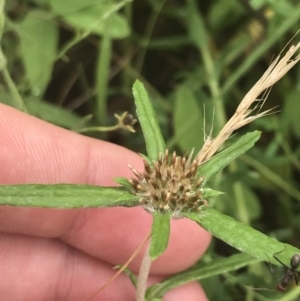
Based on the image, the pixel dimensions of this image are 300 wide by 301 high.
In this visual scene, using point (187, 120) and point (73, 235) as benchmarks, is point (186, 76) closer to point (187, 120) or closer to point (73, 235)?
point (187, 120)

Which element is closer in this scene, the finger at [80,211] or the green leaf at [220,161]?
the green leaf at [220,161]

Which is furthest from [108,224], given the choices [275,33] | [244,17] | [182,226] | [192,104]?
[244,17]

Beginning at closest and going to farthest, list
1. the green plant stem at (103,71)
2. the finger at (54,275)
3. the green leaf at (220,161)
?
the green leaf at (220,161)
the finger at (54,275)
the green plant stem at (103,71)

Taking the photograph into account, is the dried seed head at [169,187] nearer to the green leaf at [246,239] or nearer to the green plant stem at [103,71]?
the green leaf at [246,239]

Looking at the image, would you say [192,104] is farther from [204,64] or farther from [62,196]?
[62,196]

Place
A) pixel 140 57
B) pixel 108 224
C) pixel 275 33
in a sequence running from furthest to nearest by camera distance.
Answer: pixel 140 57
pixel 275 33
pixel 108 224

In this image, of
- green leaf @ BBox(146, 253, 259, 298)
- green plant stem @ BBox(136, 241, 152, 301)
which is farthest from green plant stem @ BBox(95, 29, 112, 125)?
green plant stem @ BBox(136, 241, 152, 301)

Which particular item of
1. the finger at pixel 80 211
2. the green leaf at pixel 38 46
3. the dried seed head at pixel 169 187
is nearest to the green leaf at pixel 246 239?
the dried seed head at pixel 169 187
